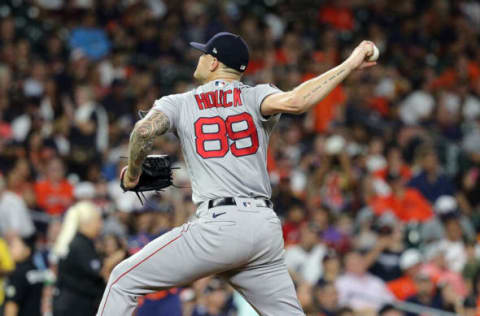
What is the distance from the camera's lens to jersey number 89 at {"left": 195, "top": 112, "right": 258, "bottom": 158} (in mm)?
4973

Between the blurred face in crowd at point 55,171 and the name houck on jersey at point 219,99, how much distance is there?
680 cm

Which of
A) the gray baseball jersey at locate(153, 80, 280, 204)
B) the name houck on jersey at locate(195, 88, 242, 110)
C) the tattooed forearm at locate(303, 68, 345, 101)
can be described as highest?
the tattooed forearm at locate(303, 68, 345, 101)

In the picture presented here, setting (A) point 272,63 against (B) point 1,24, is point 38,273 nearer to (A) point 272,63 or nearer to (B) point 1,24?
(B) point 1,24

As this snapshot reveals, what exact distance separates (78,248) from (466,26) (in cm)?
1154

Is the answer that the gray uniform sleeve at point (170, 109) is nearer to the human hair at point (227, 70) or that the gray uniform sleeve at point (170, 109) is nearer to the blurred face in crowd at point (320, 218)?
the human hair at point (227, 70)

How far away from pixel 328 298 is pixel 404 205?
3.09 metres

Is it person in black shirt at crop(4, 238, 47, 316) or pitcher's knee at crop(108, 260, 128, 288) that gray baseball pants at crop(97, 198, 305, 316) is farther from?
person in black shirt at crop(4, 238, 47, 316)

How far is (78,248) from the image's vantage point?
7766 millimetres

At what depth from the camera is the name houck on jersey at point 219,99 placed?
16.5ft

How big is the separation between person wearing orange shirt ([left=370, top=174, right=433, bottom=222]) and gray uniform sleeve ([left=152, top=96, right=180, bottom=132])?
754 centimetres

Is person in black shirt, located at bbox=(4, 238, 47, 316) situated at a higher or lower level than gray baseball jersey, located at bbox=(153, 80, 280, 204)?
lower

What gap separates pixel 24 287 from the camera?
352 inches

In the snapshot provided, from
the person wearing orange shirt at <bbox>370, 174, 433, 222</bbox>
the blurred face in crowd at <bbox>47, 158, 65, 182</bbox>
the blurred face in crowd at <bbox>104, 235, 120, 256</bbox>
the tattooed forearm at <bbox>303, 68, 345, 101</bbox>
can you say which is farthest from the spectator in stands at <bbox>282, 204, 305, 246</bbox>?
the tattooed forearm at <bbox>303, 68, 345, 101</bbox>

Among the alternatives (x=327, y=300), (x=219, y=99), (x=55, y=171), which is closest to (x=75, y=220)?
(x=327, y=300)
